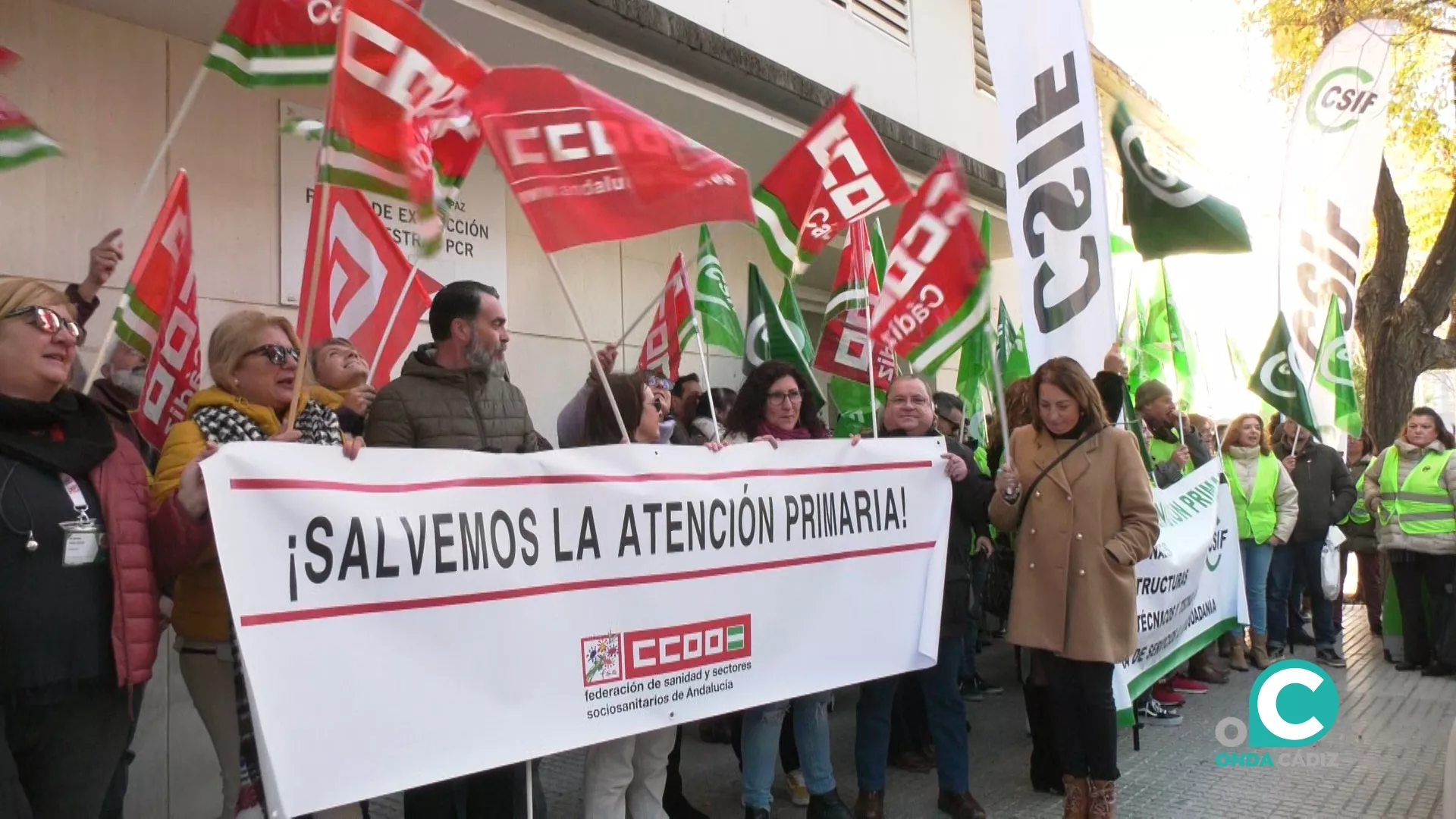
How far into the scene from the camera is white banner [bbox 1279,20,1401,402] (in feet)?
26.3

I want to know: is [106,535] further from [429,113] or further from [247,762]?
[429,113]

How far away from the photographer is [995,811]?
4547mm

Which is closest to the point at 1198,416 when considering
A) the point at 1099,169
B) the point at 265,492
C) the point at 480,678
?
the point at 1099,169

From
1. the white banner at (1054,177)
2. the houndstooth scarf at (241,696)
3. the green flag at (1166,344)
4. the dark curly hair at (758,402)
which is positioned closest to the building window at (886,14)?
the green flag at (1166,344)

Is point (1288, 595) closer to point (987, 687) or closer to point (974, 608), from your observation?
point (987, 687)

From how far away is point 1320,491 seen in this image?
318 inches

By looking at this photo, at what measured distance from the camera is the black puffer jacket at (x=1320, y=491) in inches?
314

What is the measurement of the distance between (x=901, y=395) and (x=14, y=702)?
132 inches

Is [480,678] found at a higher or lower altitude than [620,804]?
higher

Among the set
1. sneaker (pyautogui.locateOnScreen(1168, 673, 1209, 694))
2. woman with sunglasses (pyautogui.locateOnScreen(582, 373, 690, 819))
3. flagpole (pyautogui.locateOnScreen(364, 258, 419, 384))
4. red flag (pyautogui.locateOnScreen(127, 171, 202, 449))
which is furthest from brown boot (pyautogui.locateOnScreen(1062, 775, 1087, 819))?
red flag (pyautogui.locateOnScreen(127, 171, 202, 449))

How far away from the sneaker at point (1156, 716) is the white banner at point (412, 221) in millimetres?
4867

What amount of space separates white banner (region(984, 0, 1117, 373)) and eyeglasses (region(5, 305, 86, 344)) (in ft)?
12.2

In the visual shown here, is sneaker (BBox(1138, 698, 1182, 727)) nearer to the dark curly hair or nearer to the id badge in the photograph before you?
the dark curly hair

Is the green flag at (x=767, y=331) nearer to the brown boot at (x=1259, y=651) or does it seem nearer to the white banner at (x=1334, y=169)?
the white banner at (x=1334, y=169)
